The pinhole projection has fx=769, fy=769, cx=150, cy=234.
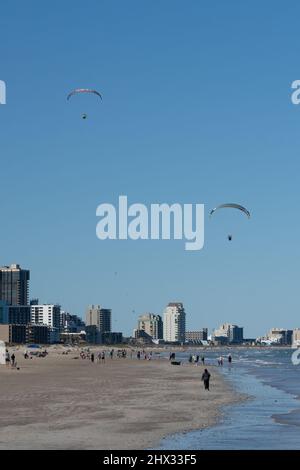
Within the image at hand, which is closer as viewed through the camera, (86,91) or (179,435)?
(179,435)

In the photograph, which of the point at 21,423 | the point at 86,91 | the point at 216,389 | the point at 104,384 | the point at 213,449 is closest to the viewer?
the point at 213,449

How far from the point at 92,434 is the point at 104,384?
30.0m

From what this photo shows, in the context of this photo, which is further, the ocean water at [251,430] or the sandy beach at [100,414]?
the sandy beach at [100,414]

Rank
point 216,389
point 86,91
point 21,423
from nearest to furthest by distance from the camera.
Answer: point 21,423
point 216,389
point 86,91

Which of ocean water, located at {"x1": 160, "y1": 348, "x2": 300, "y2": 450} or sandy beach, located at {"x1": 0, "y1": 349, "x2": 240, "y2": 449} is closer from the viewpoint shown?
ocean water, located at {"x1": 160, "y1": 348, "x2": 300, "y2": 450}

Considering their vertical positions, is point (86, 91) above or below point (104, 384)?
above

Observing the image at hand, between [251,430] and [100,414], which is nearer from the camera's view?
[251,430]
